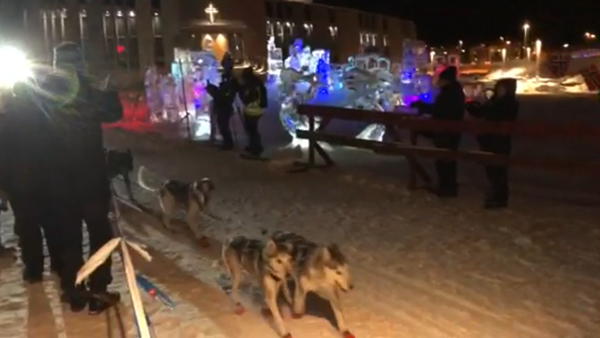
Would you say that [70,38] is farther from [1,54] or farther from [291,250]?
[291,250]

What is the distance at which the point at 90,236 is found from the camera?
19.0 ft

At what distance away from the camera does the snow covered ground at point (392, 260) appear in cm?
544

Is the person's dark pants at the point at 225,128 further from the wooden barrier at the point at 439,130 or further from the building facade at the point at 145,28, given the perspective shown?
the building facade at the point at 145,28

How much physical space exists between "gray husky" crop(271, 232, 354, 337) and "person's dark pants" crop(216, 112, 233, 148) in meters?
9.81

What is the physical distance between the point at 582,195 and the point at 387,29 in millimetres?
54391

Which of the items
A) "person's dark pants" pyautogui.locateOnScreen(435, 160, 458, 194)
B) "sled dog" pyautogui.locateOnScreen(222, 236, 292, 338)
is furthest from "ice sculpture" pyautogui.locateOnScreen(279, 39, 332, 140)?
"sled dog" pyautogui.locateOnScreen(222, 236, 292, 338)

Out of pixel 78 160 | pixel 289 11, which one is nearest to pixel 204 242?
pixel 78 160

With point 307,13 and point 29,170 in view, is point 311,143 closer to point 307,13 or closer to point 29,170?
point 29,170

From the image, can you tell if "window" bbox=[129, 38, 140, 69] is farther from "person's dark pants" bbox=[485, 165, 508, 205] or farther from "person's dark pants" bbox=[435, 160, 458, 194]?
"person's dark pants" bbox=[485, 165, 508, 205]

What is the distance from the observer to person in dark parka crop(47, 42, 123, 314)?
17.7ft

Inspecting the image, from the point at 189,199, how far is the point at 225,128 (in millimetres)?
7022

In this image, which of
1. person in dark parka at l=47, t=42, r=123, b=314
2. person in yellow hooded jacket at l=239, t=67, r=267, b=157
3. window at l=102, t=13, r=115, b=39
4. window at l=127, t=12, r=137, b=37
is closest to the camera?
person in dark parka at l=47, t=42, r=123, b=314

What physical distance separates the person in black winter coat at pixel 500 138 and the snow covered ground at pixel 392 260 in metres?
0.24

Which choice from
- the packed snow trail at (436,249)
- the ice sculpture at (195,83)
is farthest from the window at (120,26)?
the packed snow trail at (436,249)
